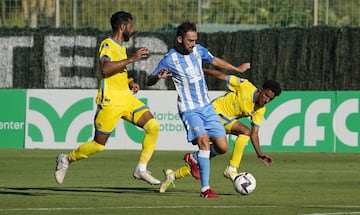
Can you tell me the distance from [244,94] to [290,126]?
25.4 ft

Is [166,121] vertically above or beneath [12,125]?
above

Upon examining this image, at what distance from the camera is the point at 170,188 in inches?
637

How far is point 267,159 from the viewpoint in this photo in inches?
643

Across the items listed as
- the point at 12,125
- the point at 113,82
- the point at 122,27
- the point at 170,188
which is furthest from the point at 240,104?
the point at 12,125

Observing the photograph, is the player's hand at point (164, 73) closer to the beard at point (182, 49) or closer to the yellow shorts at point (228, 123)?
the beard at point (182, 49)

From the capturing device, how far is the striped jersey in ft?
48.6

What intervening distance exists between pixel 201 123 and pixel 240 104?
3.04 meters

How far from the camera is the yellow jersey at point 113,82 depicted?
49.7ft

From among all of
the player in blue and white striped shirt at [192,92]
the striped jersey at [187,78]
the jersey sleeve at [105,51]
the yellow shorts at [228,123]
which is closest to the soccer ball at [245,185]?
the player in blue and white striped shirt at [192,92]

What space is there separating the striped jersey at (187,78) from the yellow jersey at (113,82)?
1.94 feet

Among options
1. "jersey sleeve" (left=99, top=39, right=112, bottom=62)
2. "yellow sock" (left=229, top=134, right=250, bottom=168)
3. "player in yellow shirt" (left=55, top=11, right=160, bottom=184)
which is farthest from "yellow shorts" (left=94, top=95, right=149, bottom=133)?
"yellow sock" (left=229, top=134, right=250, bottom=168)

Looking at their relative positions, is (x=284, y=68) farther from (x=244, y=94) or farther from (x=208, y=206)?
(x=208, y=206)

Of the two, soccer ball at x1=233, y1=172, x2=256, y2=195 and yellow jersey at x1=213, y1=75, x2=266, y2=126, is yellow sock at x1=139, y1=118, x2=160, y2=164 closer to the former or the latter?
soccer ball at x1=233, y1=172, x2=256, y2=195

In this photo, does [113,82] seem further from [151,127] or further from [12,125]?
Answer: [12,125]
